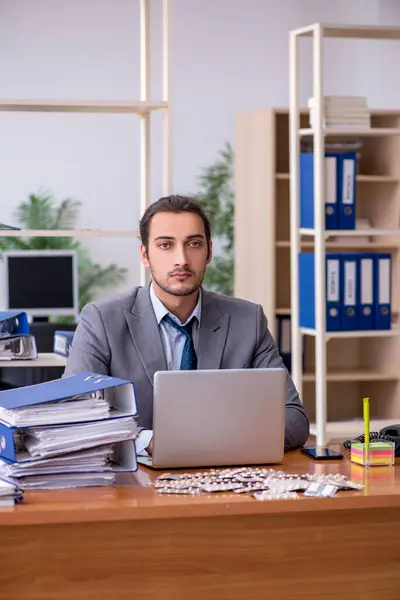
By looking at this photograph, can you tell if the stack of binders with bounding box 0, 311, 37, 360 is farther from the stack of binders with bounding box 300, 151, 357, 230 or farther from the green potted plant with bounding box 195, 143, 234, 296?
the green potted plant with bounding box 195, 143, 234, 296

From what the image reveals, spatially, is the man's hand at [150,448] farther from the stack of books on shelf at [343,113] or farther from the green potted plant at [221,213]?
the green potted plant at [221,213]

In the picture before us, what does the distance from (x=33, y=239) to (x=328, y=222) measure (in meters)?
2.99

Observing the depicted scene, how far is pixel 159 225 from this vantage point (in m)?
2.85

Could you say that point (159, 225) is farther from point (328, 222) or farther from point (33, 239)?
point (33, 239)

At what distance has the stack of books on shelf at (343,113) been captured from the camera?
5.09 metres

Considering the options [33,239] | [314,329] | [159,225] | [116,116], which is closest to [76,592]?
[159,225]

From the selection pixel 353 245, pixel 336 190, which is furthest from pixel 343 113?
pixel 353 245

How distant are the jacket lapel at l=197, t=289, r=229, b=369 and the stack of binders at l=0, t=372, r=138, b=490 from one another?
0.63 m

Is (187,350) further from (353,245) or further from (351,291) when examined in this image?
(353,245)

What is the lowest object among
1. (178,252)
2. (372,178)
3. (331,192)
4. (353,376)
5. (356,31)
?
(353,376)

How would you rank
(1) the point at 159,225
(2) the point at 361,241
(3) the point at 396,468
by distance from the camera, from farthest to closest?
(2) the point at 361,241, (1) the point at 159,225, (3) the point at 396,468

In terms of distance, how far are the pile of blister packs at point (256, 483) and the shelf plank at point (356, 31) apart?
10.5 ft

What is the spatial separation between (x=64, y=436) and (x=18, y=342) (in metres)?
2.01

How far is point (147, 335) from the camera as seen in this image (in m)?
2.85
